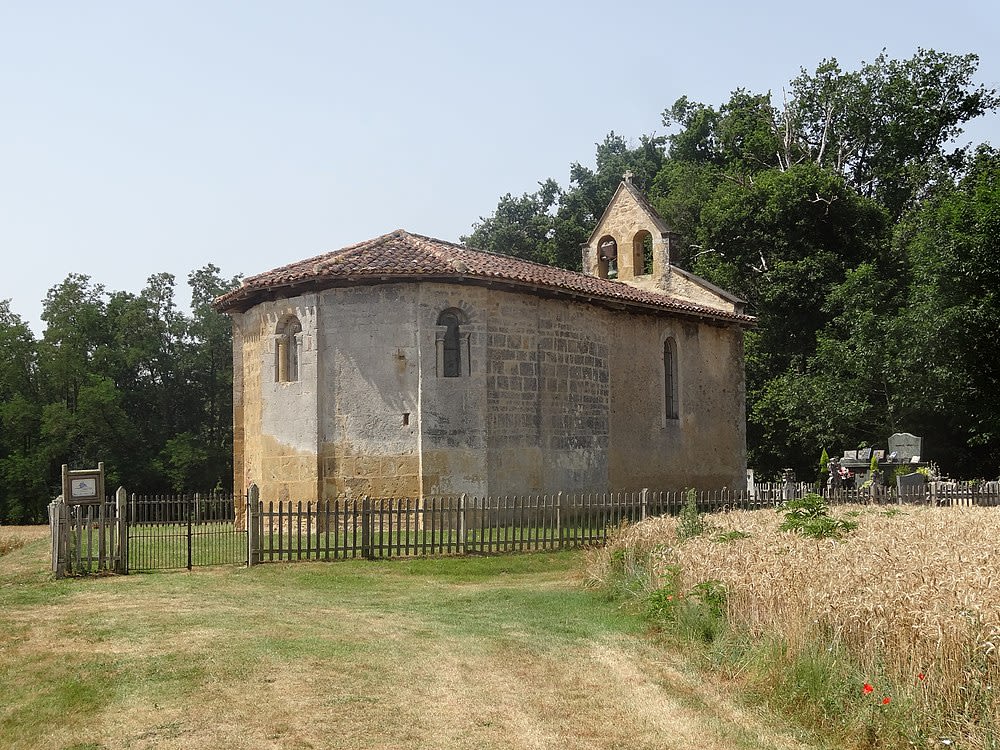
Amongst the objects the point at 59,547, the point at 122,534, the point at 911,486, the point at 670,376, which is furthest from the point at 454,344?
the point at 911,486

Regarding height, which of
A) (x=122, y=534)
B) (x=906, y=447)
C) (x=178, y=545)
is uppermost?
(x=906, y=447)

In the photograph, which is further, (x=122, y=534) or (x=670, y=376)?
(x=670, y=376)

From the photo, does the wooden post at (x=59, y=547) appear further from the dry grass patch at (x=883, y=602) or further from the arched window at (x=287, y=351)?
the dry grass patch at (x=883, y=602)

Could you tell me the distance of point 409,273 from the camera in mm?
21344

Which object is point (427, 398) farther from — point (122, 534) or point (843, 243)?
point (843, 243)

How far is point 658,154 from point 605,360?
4100cm

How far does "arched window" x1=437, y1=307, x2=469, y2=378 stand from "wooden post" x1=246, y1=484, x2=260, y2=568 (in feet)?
20.7

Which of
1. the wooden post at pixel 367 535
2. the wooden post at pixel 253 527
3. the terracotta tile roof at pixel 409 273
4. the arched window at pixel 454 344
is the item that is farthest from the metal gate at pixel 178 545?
the arched window at pixel 454 344

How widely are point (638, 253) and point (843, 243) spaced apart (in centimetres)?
1469

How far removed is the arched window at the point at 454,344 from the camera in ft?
73.4

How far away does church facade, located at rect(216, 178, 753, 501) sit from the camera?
21.9m

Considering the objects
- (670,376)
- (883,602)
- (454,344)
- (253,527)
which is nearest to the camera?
(883,602)

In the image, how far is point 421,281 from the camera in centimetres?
2186

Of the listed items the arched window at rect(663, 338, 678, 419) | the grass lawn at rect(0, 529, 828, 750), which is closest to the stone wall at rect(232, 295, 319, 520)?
the grass lawn at rect(0, 529, 828, 750)
